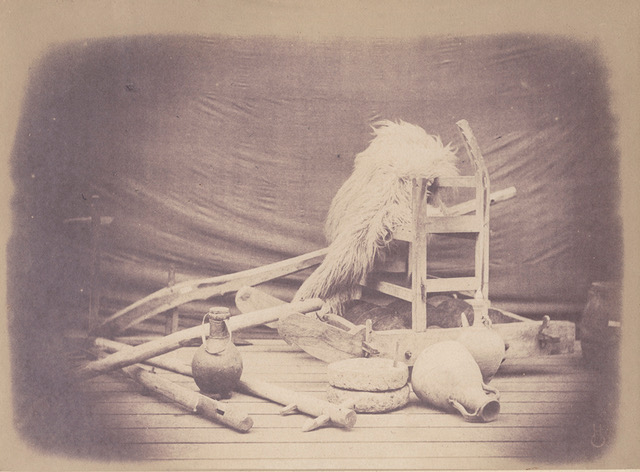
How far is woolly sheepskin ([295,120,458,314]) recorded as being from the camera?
10.7 ft

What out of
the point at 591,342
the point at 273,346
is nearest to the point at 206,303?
the point at 273,346

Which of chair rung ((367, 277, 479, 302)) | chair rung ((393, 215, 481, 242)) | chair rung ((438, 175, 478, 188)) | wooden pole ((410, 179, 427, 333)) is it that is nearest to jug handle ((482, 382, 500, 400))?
wooden pole ((410, 179, 427, 333))

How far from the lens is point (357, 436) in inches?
109

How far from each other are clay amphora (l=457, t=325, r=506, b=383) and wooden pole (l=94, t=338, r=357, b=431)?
0.64 m

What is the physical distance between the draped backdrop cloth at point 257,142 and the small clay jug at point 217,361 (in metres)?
0.65

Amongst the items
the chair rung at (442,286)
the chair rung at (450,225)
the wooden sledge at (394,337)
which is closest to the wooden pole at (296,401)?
the wooden sledge at (394,337)

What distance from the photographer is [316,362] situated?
11.1ft

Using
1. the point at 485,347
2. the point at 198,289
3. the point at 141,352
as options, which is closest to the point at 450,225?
the point at 485,347

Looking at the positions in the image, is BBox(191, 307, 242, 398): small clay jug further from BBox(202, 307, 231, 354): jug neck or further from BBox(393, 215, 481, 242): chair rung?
BBox(393, 215, 481, 242): chair rung

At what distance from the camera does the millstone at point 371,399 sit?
2.80 metres

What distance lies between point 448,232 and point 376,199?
411 millimetres

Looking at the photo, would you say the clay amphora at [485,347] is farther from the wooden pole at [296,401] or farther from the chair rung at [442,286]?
the wooden pole at [296,401]

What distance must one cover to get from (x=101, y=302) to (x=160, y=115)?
38.4 inches

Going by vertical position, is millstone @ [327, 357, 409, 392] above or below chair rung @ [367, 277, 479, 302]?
below
